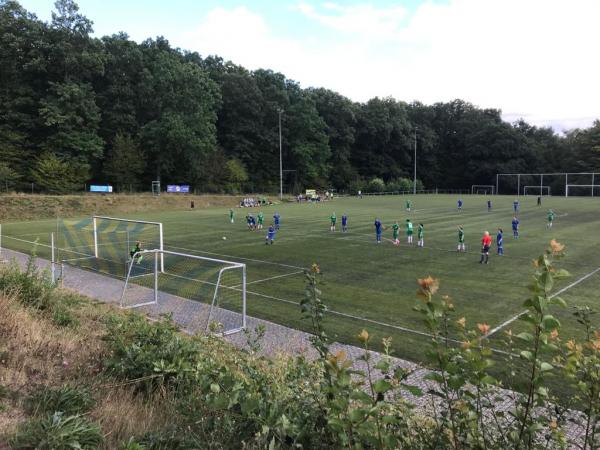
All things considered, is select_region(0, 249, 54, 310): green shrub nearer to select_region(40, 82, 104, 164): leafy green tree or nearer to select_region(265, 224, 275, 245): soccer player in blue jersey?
select_region(265, 224, 275, 245): soccer player in blue jersey

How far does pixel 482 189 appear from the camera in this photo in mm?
111625

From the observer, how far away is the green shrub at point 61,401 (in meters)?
4.98

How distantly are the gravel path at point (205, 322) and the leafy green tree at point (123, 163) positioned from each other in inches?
2081

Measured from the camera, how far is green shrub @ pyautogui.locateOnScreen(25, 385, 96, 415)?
498 centimetres

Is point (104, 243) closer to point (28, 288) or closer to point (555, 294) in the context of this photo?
point (28, 288)

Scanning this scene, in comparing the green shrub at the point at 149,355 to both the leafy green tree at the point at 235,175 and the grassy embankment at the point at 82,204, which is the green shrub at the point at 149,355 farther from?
the leafy green tree at the point at 235,175

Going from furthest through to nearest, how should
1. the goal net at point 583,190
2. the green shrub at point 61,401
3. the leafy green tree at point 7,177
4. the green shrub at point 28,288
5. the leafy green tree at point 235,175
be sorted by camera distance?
the goal net at point 583,190 < the leafy green tree at point 235,175 < the leafy green tree at point 7,177 < the green shrub at point 28,288 < the green shrub at point 61,401

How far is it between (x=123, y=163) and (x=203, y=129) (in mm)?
14410

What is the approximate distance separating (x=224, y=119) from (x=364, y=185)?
32905 millimetres

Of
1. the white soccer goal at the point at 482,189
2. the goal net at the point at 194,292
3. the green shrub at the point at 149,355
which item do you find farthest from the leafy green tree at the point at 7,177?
the white soccer goal at the point at 482,189

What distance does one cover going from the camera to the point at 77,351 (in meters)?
7.04

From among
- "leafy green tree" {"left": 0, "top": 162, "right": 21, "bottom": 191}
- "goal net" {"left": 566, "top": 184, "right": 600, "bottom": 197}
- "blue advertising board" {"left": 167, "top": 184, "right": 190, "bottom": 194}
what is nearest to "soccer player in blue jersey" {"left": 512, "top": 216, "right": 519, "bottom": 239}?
"blue advertising board" {"left": 167, "top": 184, "right": 190, "bottom": 194}

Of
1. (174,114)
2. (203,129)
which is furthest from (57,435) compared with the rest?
(203,129)

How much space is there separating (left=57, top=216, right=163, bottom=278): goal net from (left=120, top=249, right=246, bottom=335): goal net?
1.42 m
